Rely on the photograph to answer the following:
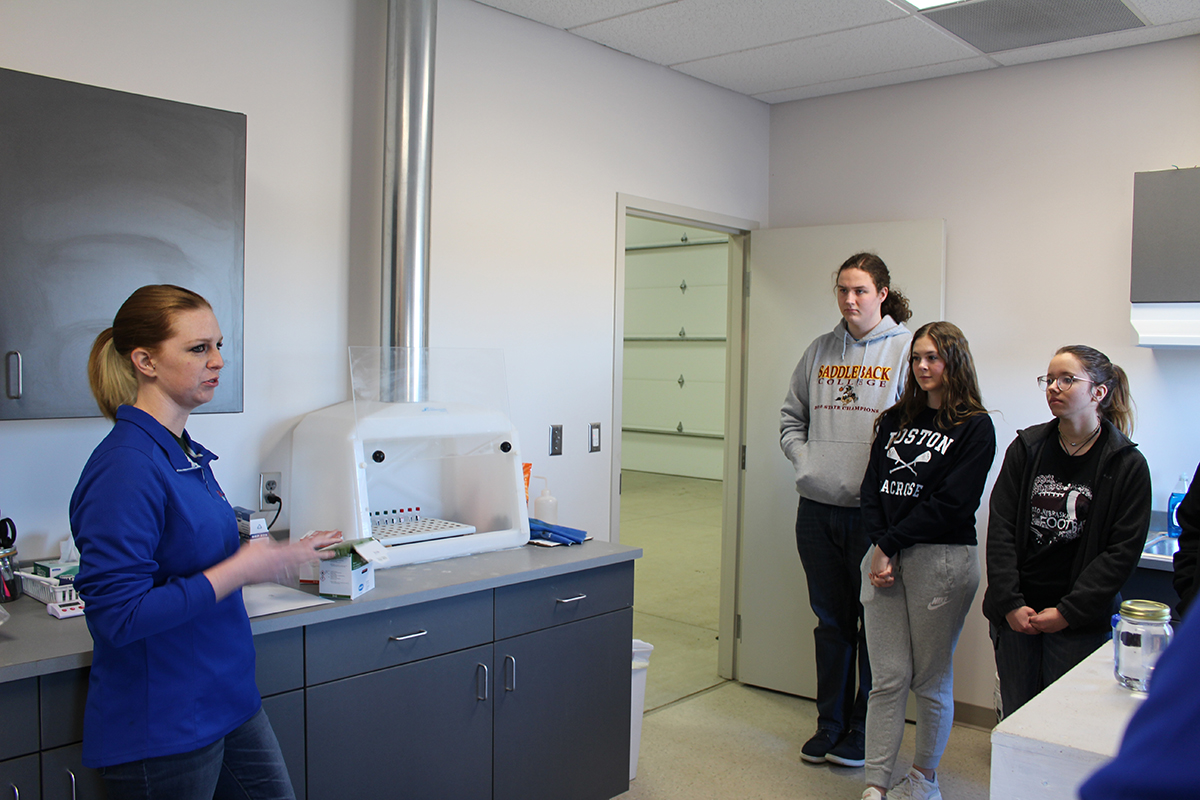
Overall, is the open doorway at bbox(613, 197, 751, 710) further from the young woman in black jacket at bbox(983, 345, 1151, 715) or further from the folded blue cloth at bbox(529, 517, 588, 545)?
the young woman in black jacket at bbox(983, 345, 1151, 715)

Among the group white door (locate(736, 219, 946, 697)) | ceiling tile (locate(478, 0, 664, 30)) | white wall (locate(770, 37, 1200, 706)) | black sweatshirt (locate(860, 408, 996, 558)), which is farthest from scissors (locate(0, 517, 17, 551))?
white wall (locate(770, 37, 1200, 706))

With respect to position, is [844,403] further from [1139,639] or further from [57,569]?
[57,569]

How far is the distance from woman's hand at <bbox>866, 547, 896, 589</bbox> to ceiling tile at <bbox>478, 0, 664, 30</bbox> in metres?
1.90

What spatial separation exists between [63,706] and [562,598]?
1254mm

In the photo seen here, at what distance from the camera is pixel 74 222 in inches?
74.2

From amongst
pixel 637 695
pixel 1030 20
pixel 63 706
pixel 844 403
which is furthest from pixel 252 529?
pixel 1030 20

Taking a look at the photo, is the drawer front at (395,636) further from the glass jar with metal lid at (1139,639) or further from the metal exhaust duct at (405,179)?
the glass jar with metal lid at (1139,639)

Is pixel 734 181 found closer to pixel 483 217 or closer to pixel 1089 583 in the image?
pixel 483 217

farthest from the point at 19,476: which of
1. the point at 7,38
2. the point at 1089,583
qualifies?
the point at 1089,583

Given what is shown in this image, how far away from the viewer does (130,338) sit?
1.58m

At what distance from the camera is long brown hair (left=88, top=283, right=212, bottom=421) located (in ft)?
5.19

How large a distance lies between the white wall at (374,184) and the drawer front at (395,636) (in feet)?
2.08

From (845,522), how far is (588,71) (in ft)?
6.22

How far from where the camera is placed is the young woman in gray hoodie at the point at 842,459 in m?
3.11
